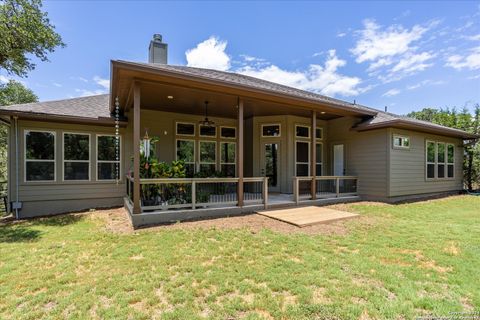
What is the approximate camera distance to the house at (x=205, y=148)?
6.19m

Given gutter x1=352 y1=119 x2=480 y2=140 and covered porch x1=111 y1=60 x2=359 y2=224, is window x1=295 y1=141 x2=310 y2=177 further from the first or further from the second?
gutter x1=352 y1=119 x2=480 y2=140

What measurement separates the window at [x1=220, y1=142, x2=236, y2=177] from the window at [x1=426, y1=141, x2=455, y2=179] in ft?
27.7

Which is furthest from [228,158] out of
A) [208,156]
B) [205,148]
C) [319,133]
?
[319,133]

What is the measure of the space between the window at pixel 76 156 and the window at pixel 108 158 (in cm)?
35

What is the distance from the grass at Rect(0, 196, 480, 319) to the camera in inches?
94.1

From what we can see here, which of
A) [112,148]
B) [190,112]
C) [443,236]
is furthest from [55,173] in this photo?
[443,236]

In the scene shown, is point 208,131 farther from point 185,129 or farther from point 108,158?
point 108,158

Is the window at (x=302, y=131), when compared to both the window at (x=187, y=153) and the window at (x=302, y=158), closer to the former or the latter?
the window at (x=302, y=158)

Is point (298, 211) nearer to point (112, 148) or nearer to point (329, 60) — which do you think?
point (112, 148)

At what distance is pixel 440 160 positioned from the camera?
11156 mm

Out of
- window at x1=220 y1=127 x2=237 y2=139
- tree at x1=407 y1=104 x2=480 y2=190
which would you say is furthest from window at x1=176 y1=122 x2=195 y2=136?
tree at x1=407 y1=104 x2=480 y2=190

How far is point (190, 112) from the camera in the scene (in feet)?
31.0

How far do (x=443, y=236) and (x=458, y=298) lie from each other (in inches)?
108

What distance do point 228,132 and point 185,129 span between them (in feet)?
6.26
